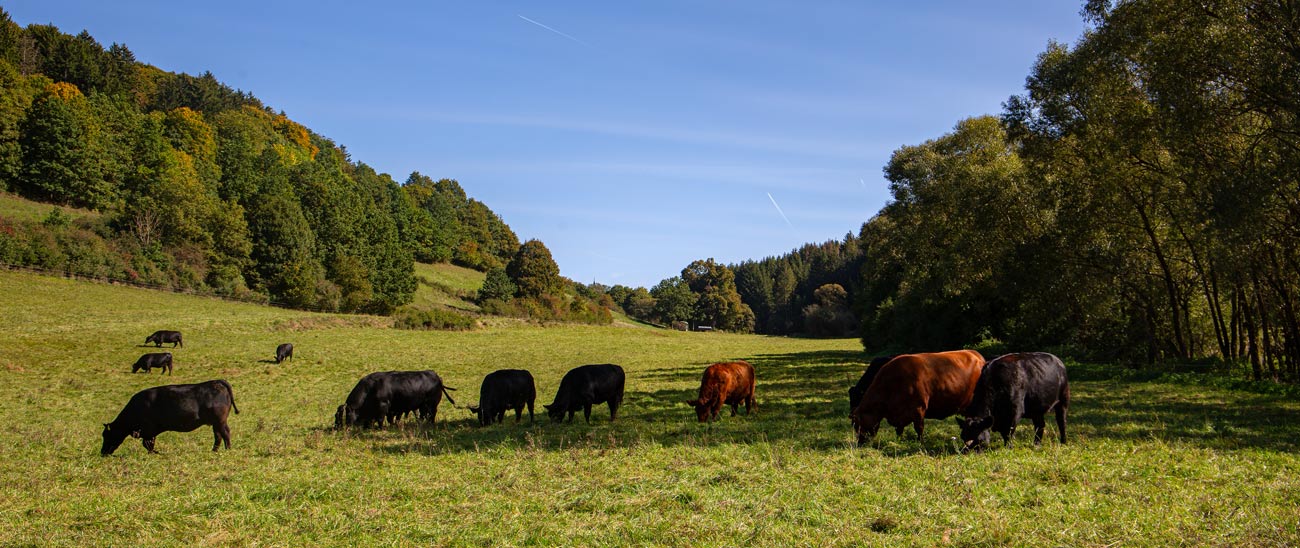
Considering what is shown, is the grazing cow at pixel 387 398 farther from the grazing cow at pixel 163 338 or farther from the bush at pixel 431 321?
the bush at pixel 431 321

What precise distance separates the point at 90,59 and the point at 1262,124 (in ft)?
476

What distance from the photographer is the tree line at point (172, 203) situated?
65.2m

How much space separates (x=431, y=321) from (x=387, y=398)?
42.1m

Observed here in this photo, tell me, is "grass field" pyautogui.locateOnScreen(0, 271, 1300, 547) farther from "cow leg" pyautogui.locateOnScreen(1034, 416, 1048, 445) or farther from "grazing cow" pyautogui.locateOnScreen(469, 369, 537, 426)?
"grazing cow" pyautogui.locateOnScreen(469, 369, 537, 426)

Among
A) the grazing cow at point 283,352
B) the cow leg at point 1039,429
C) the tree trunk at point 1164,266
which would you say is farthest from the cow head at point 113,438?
the tree trunk at point 1164,266

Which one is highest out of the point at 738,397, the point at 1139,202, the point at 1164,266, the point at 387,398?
the point at 1139,202

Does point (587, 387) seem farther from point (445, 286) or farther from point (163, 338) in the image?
point (445, 286)

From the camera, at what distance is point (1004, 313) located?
124 feet

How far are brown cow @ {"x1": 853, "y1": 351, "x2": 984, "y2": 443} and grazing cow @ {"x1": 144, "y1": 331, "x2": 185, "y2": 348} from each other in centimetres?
3586

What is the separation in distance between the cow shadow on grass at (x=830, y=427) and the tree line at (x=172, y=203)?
5738cm

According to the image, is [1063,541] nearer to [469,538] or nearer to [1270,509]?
[1270,509]

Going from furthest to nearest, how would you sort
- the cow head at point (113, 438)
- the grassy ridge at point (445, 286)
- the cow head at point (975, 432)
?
1. the grassy ridge at point (445, 286)
2. the cow head at point (113, 438)
3. the cow head at point (975, 432)

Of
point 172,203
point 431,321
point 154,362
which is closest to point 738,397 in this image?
point 154,362

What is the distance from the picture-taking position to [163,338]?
3394cm
